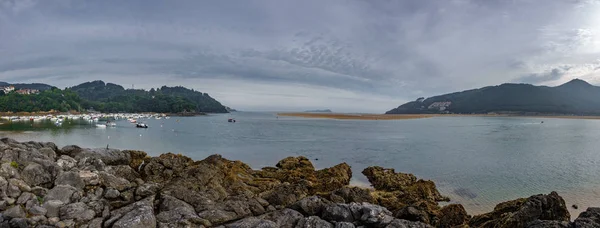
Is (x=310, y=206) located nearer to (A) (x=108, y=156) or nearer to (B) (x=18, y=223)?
(B) (x=18, y=223)

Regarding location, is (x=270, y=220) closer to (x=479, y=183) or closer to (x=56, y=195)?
(x=56, y=195)

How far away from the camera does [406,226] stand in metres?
10.3

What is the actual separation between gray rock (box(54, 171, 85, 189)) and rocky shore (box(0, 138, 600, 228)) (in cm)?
3

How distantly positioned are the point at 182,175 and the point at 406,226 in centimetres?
963

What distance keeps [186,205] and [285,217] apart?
3.50 m

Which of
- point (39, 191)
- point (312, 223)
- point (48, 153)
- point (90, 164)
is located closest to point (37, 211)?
point (39, 191)

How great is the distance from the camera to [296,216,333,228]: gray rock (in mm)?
10375

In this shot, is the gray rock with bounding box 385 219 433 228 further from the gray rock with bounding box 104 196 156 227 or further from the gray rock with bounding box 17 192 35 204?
the gray rock with bounding box 17 192 35 204

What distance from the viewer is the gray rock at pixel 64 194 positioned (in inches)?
A: 429

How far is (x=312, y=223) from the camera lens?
34.4 feet

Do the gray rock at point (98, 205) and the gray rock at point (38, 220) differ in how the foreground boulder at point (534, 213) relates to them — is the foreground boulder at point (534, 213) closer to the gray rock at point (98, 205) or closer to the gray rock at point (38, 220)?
Result: the gray rock at point (98, 205)

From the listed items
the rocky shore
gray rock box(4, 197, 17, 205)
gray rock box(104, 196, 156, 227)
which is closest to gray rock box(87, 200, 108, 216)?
the rocky shore

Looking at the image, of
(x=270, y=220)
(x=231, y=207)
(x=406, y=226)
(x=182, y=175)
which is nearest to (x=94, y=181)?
(x=182, y=175)

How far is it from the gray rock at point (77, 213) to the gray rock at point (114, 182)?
1851mm
